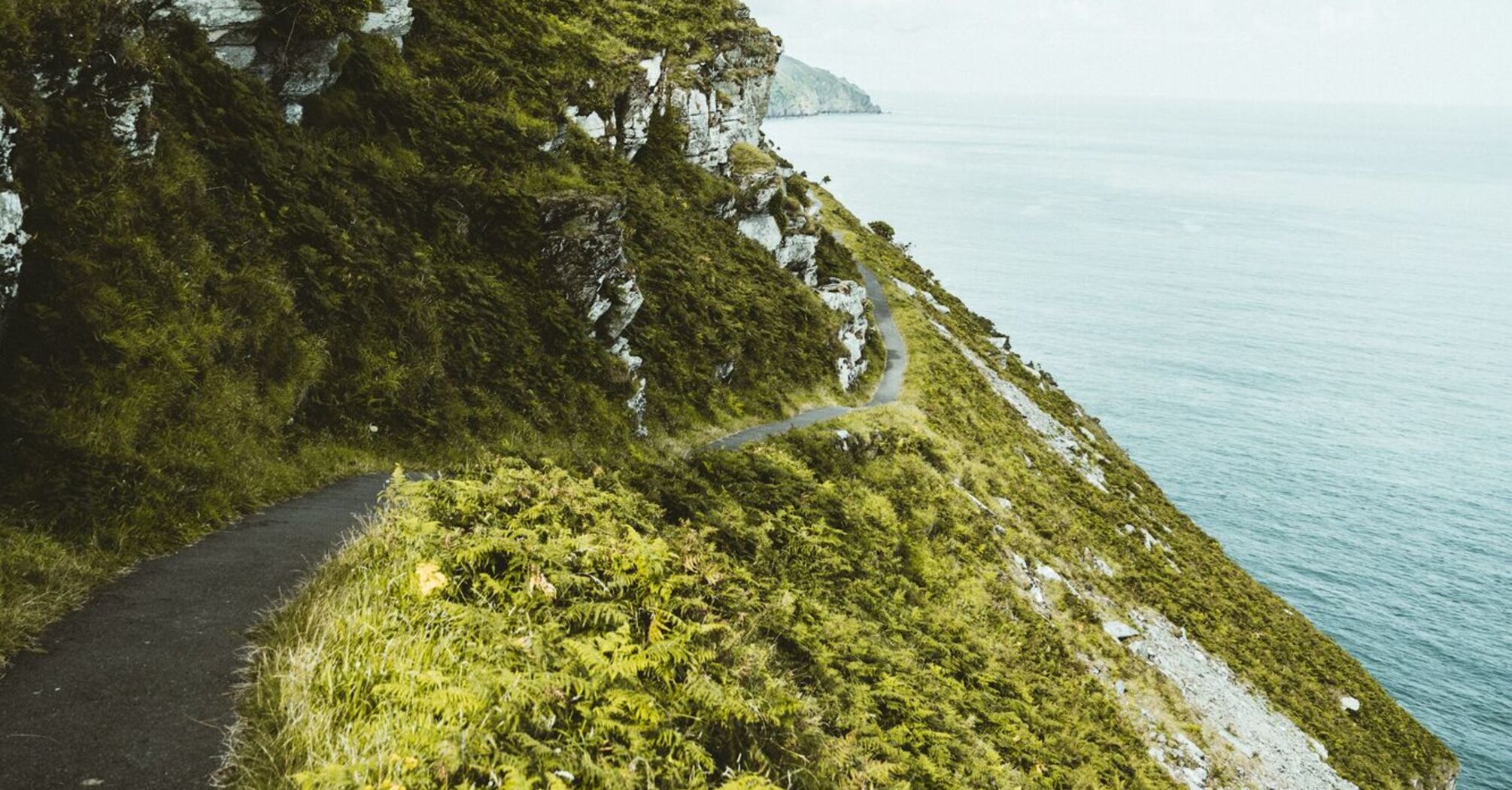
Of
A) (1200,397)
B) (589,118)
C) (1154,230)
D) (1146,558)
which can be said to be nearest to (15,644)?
(589,118)

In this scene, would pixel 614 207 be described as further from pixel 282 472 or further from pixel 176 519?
pixel 176 519

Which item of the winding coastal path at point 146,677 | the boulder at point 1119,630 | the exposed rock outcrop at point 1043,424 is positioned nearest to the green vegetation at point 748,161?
the exposed rock outcrop at point 1043,424

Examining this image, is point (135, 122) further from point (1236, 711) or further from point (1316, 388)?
point (1316, 388)

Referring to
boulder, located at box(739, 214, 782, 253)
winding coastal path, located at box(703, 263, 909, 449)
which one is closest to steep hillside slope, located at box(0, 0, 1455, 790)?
winding coastal path, located at box(703, 263, 909, 449)

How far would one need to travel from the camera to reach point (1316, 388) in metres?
80.2

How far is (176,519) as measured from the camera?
9.73 m

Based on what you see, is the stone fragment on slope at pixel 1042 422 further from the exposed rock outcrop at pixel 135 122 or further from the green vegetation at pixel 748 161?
the exposed rock outcrop at pixel 135 122

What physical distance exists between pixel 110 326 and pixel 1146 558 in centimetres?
3592

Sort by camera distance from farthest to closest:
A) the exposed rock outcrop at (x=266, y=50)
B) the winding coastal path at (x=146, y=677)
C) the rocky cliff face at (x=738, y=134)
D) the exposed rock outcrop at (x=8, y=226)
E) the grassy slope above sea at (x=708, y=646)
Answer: the rocky cliff face at (x=738, y=134)
the exposed rock outcrop at (x=266, y=50)
the exposed rock outcrop at (x=8, y=226)
the grassy slope above sea at (x=708, y=646)
the winding coastal path at (x=146, y=677)

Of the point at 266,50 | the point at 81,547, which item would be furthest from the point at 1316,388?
the point at 81,547

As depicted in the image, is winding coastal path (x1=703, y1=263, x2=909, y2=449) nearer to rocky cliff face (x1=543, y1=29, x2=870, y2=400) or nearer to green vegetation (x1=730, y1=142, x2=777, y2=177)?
rocky cliff face (x1=543, y1=29, x2=870, y2=400)

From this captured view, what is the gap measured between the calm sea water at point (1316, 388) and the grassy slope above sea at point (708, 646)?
21.8 meters

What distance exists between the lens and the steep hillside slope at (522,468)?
657 centimetres

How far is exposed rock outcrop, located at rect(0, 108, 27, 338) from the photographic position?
362 inches
